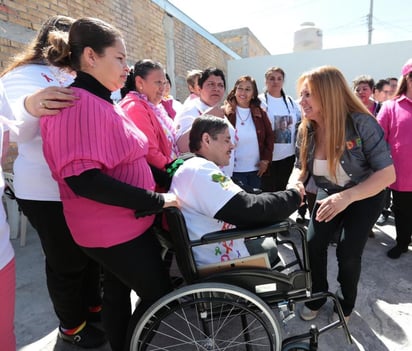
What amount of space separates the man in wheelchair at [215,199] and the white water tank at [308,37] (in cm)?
1302

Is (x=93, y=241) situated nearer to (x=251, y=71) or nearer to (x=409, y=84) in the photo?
(x=409, y=84)

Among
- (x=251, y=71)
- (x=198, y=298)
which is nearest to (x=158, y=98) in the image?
(x=198, y=298)

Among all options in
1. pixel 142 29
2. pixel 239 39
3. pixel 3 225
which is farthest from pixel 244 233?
pixel 239 39

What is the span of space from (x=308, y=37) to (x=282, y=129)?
11.4 m

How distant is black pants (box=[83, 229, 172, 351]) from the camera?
1253 millimetres

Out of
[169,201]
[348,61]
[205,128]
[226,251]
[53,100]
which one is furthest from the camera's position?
[348,61]

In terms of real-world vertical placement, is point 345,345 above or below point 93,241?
below

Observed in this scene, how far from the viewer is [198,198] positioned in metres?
1.38

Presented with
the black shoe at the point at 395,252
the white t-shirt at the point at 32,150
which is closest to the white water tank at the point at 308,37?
the black shoe at the point at 395,252

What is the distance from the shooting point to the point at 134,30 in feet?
21.0

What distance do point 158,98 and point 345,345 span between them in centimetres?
194

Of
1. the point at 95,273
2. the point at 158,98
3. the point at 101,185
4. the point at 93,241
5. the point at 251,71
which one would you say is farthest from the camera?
the point at 251,71

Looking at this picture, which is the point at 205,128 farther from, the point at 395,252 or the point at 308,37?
the point at 308,37

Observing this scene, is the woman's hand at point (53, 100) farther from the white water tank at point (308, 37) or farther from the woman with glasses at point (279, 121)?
the white water tank at point (308, 37)
